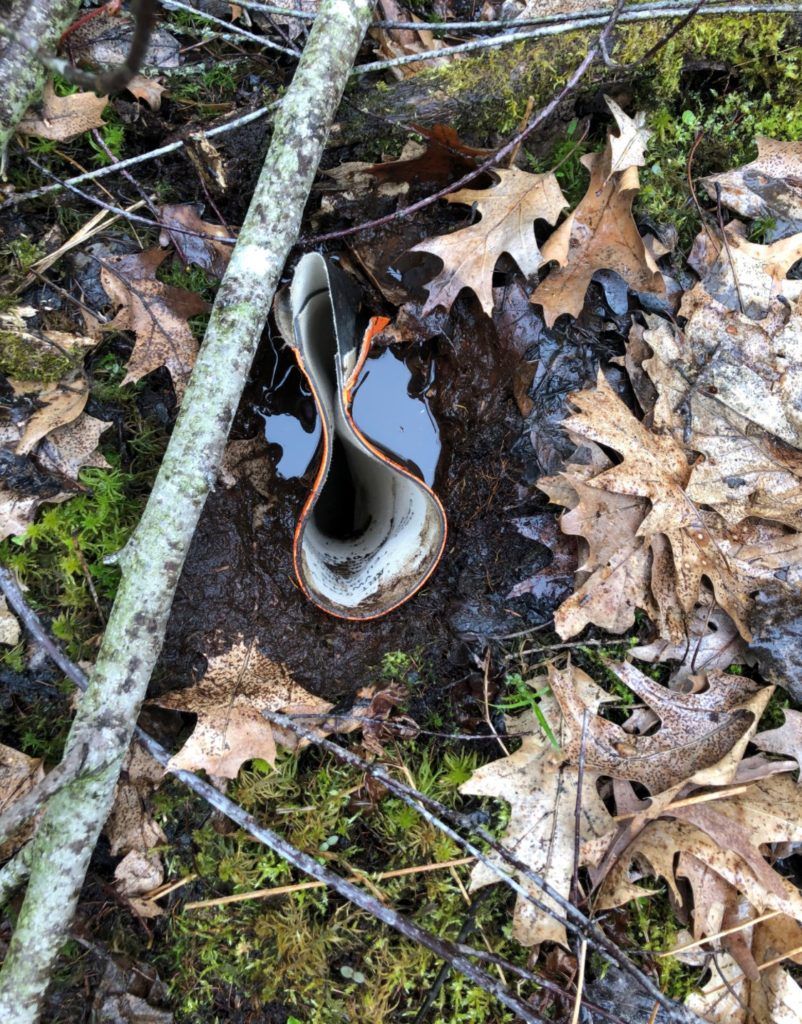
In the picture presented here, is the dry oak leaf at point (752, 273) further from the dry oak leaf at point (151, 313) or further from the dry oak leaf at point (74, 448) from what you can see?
the dry oak leaf at point (74, 448)

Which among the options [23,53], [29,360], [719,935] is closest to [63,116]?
[23,53]

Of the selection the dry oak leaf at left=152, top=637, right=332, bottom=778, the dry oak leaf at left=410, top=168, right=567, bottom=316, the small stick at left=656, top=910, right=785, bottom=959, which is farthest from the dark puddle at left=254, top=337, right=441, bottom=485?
A: the small stick at left=656, top=910, right=785, bottom=959

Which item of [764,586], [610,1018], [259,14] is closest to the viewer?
[610,1018]

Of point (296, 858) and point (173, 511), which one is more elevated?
point (173, 511)

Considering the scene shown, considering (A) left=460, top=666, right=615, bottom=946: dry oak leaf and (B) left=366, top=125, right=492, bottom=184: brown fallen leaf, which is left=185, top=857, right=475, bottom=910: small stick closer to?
(A) left=460, top=666, right=615, bottom=946: dry oak leaf

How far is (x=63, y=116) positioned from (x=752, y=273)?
2.55m

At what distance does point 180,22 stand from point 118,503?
1820 millimetres

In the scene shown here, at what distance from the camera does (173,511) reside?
218 cm

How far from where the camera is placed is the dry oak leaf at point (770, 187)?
266 centimetres

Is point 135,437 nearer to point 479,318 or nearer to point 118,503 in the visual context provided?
point 118,503

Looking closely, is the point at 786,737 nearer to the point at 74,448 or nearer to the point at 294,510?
the point at 294,510

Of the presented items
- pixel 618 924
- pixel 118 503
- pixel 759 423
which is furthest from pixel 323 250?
pixel 618 924

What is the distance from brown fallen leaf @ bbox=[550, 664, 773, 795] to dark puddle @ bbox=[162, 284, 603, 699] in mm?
420

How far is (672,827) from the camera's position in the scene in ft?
7.94
